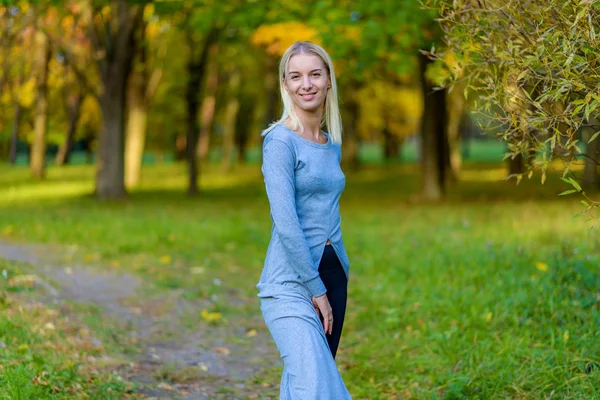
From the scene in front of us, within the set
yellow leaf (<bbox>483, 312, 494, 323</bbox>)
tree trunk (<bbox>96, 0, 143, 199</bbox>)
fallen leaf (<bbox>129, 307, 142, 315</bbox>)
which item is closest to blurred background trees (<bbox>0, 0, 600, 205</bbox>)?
tree trunk (<bbox>96, 0, 143, 199</bbox>)

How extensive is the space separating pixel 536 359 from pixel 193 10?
46.5ft

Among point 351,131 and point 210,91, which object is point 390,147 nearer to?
point 351,131

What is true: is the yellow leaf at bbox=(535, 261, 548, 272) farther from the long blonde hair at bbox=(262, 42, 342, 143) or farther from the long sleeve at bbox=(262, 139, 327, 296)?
the long sleeve at bbox=(262, 139, 327, 296)

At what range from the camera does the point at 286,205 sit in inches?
133

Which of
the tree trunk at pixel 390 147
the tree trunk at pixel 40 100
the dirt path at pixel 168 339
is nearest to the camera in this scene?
the dirt path at pixel 168 339

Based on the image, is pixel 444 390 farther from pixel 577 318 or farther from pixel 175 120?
pixel 175 120

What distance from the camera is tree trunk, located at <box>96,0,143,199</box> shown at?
19.1 meters

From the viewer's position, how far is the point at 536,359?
5488 mm

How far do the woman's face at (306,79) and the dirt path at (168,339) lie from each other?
2.79 m

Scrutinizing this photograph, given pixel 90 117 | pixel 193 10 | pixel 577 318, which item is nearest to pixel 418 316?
pixel 577 318

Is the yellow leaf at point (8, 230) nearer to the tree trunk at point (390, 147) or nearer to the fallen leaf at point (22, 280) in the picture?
the fallen leaf at point (22, 280)

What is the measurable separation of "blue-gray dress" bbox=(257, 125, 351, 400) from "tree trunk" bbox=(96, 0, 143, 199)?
16297 millimetres

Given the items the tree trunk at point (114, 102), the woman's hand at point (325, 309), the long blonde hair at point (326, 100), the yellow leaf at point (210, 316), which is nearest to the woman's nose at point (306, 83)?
the long blonde hair at point (326, 100)

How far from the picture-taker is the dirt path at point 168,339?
5903 millimetres
